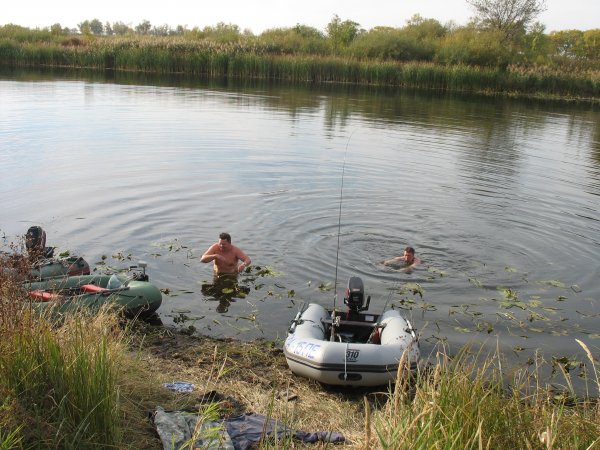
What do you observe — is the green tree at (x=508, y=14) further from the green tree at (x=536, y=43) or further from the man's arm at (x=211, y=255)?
the man's arm at (x=211, y=255)

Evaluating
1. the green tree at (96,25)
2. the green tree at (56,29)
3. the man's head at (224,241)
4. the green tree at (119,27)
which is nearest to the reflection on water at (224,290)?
the man's head at (224,241)

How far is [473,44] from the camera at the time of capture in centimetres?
4966

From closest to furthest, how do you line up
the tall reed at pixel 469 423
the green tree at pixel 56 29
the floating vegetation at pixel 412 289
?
the tall reed at pixel 469 423 → the floating vegetation at pixel 412 289 → the green tree at pixel 56 29

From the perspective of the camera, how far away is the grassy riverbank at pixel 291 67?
42000 millimetres

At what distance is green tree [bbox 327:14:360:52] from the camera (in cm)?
Answer: 5638

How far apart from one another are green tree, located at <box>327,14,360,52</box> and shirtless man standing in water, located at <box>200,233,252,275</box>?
46.8 metres

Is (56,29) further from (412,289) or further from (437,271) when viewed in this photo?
(412,289)

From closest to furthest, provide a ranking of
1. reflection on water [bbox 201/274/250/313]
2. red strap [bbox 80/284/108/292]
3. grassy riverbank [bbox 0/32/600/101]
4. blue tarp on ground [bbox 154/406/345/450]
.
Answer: blue tarp on ground [bbox 154/406/345/450] < red strap [bbox 80/284/108/292] < reflection on water [bbox 201/274/250/313] < grassy riverbank [bbox 0/32/600/101]

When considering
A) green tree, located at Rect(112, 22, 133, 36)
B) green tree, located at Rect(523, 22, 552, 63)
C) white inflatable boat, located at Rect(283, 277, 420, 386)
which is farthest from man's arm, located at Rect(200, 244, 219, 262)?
green tree, located at Rect(112, 22, 133, 36)

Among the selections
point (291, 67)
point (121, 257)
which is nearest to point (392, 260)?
point (121, 257)

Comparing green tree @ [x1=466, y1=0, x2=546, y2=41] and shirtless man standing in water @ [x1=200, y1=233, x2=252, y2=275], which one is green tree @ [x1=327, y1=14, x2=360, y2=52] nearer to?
green tree @ [x1=466, y1=0, x2=546, y2=41]

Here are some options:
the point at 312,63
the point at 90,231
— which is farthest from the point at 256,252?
the point at 312,63

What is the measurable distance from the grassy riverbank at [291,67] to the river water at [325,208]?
16.6 metres

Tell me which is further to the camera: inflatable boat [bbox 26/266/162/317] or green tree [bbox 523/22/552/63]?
green tree [bbox 523/22/552/63]
